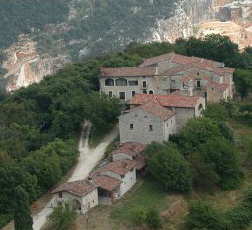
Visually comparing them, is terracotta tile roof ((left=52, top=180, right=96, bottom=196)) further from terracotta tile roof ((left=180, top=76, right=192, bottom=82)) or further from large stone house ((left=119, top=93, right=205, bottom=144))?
terracotta tile roof ((left=180, top=76, right=192, bottom=82))

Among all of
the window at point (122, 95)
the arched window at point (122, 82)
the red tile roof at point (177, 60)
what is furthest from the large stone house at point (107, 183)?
the red tile roof at point (177, 60)

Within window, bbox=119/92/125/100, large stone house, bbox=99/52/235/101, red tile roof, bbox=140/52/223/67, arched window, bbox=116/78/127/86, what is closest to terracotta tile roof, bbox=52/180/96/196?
large stone house, bbox=99/52/235/101

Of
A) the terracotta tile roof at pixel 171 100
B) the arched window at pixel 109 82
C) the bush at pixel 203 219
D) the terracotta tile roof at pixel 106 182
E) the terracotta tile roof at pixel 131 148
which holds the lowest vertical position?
the bush at pixel 203 219

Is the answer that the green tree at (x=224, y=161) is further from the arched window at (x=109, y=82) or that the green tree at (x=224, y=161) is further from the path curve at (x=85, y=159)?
the arched window at (x=109, y=82)

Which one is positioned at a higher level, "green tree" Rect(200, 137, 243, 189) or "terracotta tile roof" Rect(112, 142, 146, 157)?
"terracotta tile roof" Rect(112, 142, 146, 157)

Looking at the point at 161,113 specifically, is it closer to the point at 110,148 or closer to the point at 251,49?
the point at 110,148

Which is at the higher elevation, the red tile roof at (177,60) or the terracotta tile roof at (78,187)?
the red tile roof at (177,60)

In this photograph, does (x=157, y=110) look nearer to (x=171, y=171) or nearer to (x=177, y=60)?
(x=171, y=171)

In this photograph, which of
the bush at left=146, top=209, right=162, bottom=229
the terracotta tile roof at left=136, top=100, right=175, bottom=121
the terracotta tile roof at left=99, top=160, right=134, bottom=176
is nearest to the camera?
the bush at left=146, top=209, right=162, bottom=229
